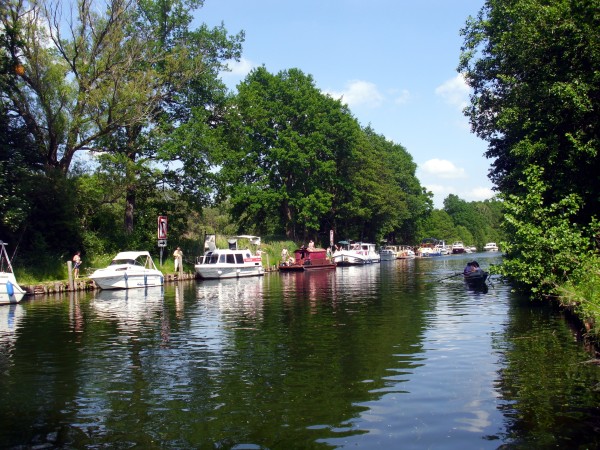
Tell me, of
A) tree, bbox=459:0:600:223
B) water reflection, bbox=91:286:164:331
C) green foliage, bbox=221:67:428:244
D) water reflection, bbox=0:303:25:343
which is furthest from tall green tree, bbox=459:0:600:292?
green foliage, bbox=221:67:428:244

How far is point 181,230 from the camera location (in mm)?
49875

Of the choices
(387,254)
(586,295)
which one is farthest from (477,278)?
(387,254)

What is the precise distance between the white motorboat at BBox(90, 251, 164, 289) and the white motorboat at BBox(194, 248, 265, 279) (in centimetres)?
775

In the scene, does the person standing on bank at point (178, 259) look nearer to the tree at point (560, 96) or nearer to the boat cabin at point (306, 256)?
the boat cabin at point (306, 256)

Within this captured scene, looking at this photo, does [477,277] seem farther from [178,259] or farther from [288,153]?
[288,153]

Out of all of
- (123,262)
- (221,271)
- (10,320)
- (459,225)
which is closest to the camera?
(10,320)

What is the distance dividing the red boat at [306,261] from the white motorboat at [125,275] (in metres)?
21.5

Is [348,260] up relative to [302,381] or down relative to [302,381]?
up

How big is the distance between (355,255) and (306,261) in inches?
578

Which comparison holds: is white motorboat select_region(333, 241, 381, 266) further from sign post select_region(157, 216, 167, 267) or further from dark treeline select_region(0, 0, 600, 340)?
sign post select_region(157, 216, 167, 267)

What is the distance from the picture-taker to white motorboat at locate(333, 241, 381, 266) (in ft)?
234

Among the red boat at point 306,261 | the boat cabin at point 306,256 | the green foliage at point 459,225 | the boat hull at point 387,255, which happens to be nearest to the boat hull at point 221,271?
the red boat at point 306,261

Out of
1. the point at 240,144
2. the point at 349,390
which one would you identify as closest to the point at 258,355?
the point at 349,390

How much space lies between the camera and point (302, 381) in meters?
11.7
